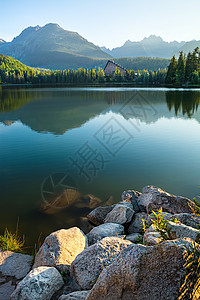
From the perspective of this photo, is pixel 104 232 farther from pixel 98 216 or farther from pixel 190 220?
pixel 190 220

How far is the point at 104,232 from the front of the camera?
28.5 feet

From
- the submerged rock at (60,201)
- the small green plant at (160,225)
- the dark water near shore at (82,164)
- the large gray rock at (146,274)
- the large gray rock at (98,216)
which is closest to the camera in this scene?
the large gray rock at (146,274)

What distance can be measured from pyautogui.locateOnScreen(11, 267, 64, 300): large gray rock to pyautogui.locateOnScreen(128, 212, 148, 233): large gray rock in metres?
4.65

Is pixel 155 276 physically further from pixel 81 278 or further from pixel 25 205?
pixel 25 205

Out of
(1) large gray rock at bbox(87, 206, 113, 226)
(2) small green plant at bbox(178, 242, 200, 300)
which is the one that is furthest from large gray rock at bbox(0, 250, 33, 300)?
(2) small green plant at bbox(178, 242, 200, 300)

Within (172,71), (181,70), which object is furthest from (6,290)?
(172,71)

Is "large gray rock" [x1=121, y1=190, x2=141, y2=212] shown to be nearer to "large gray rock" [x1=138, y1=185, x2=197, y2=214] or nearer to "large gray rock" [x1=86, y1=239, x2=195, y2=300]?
"large gray rock" [x1=138, y1=185, x2=197, y2=214]

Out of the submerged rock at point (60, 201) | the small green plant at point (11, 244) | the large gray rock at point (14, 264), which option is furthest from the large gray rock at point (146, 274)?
the submerged rock at point (60, 201)

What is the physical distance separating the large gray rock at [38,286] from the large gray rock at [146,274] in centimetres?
210

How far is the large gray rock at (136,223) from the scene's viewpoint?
31.5 ft

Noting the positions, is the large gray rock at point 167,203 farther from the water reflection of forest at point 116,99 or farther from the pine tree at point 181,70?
the pine tree at point 181,70

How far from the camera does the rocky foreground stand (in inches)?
143

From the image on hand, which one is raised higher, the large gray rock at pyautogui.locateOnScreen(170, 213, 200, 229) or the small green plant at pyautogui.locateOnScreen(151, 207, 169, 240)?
the small green plant at pyautogui.locateOnScreen(151, 207, 169, 240)

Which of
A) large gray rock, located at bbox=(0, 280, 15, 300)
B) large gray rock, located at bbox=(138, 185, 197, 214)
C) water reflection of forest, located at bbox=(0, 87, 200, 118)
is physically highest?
water reflection of forest, located at bbox=(0, 87, 200, 118)
